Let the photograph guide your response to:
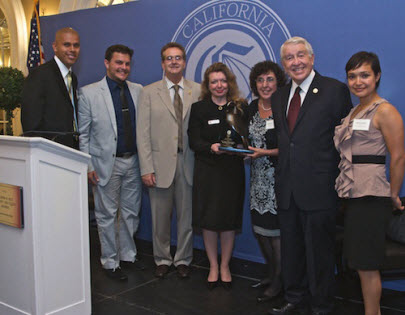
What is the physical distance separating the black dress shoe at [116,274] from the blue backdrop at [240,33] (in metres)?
0.96

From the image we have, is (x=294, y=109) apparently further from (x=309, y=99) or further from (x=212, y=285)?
(x=212, y=285)

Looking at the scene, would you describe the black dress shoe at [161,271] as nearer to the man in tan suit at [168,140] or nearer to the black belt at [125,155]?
the man in tan suit at [168,140]

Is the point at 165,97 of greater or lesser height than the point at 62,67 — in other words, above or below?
below

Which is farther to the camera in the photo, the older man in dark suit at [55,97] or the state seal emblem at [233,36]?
the state seal emblem at [233,36]

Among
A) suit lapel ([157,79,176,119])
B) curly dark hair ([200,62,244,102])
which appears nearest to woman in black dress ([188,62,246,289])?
curly dark hair ([200,62,244,102])

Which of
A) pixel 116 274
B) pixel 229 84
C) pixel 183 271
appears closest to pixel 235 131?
pixel 229 84

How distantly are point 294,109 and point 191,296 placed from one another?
158 centimetres

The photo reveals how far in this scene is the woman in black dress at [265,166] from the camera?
303cm

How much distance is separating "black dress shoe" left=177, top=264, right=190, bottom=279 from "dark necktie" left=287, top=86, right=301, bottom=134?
160cm

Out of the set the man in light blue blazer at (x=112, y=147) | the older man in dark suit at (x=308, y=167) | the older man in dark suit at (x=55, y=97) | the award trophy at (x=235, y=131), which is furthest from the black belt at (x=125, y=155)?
the older man in dark suit at (x=308, y=167)

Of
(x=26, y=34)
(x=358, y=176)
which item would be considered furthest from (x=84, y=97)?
(x=26, y=34)

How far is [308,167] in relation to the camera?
2.61m

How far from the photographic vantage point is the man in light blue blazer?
3.57 meters

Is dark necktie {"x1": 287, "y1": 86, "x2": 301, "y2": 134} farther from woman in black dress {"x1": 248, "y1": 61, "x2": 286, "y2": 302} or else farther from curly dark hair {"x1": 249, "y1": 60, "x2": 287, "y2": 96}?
curly dark hair {"x1": 249, "y1": 60, "x2": 287, "y2": 96}
